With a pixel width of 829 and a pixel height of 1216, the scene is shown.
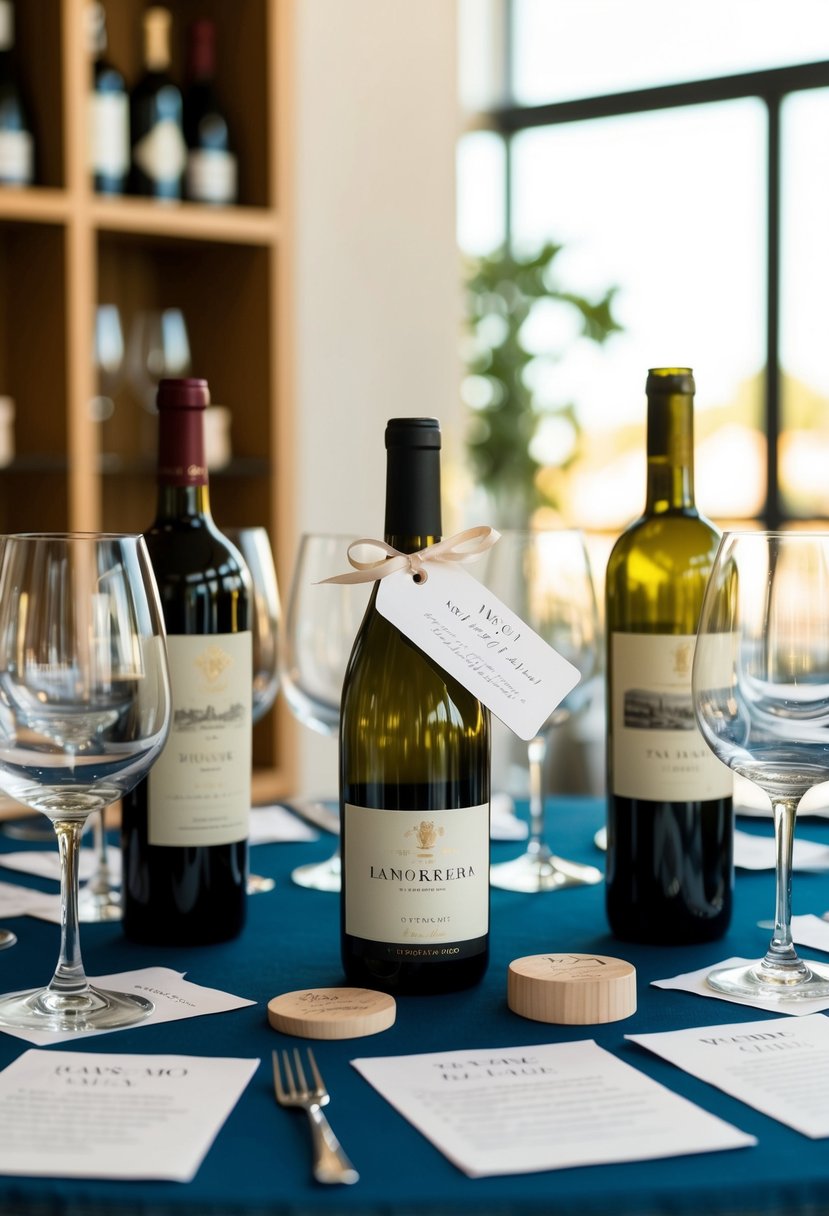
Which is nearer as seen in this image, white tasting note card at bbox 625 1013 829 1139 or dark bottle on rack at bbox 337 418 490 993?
white tasting note card at bbox 625 1013 829 1139

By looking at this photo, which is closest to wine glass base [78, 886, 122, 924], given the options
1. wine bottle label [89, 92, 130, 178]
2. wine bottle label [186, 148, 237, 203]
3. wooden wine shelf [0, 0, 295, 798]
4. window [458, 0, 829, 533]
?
wooden wine shelf [0, 0, 295, 798]

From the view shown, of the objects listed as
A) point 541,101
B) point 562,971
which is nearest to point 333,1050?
point 562,971

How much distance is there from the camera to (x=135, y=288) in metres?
3.03

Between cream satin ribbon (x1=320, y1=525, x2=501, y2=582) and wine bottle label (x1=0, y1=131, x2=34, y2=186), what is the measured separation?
191cm

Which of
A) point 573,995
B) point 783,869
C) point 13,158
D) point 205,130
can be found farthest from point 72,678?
point 205,130

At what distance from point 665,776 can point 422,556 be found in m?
0.25

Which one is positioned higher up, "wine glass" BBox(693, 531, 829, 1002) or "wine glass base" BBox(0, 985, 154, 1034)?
"wine glass" BBox(693, 531, 829, 1002)

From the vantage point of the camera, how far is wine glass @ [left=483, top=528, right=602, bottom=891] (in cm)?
134

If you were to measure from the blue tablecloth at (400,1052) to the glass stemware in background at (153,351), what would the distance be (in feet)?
5.50

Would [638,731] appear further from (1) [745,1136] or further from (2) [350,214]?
(2) [350,214]

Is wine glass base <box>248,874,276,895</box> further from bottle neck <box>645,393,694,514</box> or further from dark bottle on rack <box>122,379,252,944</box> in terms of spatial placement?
bottle neck <box>645,393,694,514</box>

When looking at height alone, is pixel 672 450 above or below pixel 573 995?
above

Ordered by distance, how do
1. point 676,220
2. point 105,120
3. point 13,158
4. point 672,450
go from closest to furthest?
1. point 672,450
2. point 13,158
3. point 105,120
4. point 676,220

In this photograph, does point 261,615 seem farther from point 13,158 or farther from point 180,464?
point 13,158
